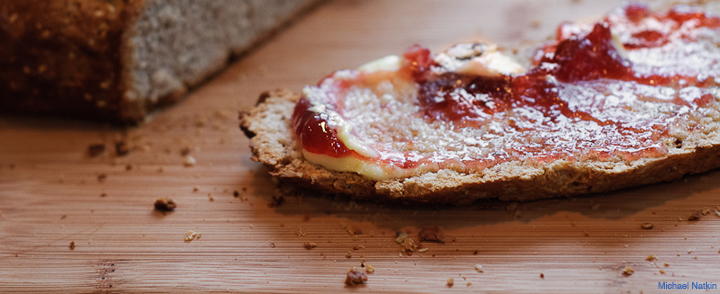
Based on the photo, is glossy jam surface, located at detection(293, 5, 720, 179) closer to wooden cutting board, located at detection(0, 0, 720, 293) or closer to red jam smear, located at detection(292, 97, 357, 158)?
red jam smear, located at detection(292, 97, 357, 158)

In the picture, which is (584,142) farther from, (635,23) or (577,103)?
(635,23)

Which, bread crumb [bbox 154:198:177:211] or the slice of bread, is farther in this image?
bread crumb [bbox 154:198:177:211]

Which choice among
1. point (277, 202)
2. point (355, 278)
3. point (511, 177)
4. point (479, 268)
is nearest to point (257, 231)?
point (277, 202)

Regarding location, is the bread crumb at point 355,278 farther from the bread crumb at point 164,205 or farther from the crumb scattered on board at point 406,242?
the bread crumb at point 164,205

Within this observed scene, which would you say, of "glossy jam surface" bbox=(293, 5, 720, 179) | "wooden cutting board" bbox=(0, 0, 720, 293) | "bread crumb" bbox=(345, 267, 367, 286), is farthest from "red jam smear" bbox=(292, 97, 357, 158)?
"bread crumb" bbox=(345, 267, 367, 286)

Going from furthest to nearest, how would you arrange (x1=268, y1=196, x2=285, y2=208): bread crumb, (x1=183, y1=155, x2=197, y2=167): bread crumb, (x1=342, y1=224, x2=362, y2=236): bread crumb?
1. (x1=183, y1=155, x2=197, y2=167): bread crumb
2. (x1=268, y1=196, x2=285, y2=208): bread crumb
3. (x1=342, y1=224, x2=362, y2=236): bread crumb

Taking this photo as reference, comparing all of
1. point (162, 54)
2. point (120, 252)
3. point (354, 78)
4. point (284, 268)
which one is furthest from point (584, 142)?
point (162, 54)

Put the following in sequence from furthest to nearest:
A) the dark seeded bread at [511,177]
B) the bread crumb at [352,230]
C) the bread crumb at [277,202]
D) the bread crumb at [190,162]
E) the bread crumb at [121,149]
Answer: the bread crumb at [121,149]
the bread crumb at [190,162]
the bread crumb at [277,202]
the bread crumb at [352,230]
the dark seeded bread at [511,177]

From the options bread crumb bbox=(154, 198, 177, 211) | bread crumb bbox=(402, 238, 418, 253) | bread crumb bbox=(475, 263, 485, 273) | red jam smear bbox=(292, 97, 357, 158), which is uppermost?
red jam smear bbox=(292, 97, 357, 158)

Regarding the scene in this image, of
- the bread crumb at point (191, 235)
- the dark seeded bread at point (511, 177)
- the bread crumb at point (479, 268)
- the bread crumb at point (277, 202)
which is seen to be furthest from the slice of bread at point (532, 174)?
the bread crumb at point (191, 235)
